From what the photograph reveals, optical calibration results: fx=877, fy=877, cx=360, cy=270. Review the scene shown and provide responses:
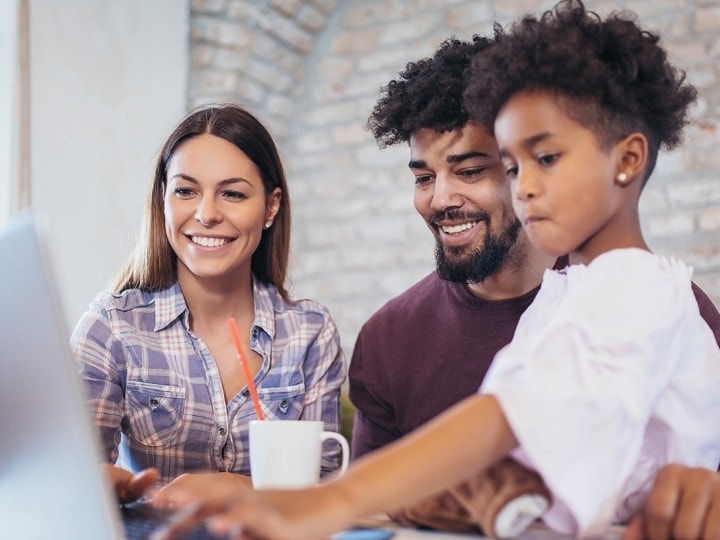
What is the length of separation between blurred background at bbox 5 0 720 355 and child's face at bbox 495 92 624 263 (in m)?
1.67

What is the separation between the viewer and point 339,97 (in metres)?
3.54

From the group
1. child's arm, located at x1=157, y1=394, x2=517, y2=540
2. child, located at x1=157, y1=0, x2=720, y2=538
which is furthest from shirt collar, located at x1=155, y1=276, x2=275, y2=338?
child's arm, located at x1=157, y1=394, x2=517, y2=540

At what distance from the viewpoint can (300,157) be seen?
3.60 metres

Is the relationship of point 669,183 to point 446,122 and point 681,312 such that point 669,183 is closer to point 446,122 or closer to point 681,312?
point 446,122

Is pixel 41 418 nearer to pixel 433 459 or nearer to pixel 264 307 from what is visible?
pixel 433 459

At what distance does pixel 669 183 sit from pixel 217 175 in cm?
172

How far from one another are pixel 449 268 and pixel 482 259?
70mm

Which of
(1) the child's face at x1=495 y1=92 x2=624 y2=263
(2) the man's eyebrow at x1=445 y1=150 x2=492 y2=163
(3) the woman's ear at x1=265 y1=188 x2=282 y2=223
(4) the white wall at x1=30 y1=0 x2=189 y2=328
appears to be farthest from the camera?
(4) the white wall at x1=30 y1=0 x2=189 y2=328

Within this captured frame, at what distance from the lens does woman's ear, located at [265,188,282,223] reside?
1.82m

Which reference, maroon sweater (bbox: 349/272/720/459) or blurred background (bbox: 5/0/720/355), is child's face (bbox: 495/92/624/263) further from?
blurred background (bbox: 5/0/720/355)

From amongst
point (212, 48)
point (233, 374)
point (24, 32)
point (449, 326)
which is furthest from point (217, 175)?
point (212, 48)

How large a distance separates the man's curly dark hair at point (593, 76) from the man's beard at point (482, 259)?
0.49 meters

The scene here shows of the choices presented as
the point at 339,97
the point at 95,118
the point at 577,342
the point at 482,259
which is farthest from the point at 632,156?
the point at 339,97

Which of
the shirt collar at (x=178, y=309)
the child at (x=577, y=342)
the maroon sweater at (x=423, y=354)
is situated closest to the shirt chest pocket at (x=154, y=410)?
the shirt collar at (x=178, y=309)
